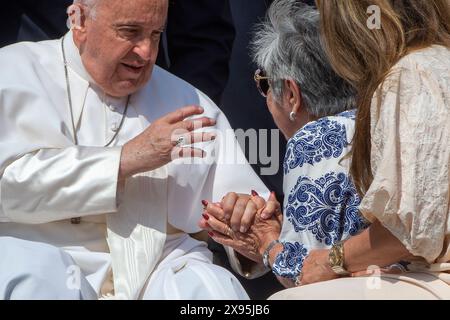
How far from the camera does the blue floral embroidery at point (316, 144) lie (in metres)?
3.96

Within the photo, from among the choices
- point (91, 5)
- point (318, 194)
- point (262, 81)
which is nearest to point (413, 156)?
point (318, 194)

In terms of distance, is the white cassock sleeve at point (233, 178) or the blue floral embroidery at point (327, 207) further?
the white cassock sleeve at point (233, 178)

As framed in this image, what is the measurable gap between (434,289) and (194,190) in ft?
4.33

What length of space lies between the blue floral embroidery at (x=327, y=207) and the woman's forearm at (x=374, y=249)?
0.25m

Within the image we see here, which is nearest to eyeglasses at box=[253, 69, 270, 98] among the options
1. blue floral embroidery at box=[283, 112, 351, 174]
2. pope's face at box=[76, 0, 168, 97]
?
pope's face at box=[76, 0, 168, 97]

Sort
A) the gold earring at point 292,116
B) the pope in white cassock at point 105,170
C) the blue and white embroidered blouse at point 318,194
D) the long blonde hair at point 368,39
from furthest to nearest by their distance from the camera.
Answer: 1. the gold earring at point 292,116
2. the pope in white cassock at point 105,170
3. the blue and white embroidered blouse at point 318,194
4. the long blonde hair at point 368,39

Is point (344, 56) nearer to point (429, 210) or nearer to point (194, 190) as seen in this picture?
point (429, 210)

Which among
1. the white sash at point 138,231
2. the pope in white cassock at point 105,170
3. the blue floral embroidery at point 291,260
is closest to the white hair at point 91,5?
the pope in white cassock at point 105,170

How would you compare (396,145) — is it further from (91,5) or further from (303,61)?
Answer: (91,5)

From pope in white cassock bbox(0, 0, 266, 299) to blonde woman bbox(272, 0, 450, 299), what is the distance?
66cm

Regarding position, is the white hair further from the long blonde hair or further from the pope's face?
the long blonde hair

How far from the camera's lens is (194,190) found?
4.53 m

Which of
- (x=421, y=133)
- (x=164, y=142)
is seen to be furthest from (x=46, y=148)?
(x=421, y=133)

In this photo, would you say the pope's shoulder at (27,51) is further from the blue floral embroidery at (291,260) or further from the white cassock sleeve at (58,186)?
the blue floral embroidery at (291,260)
